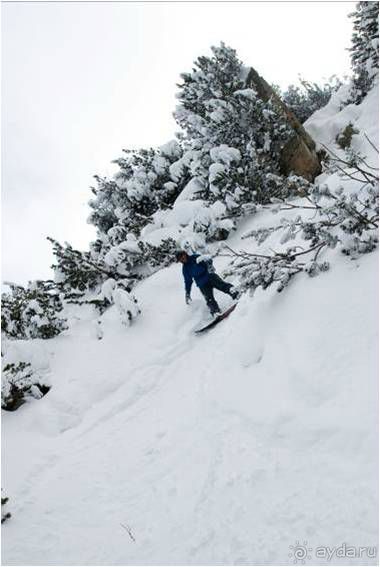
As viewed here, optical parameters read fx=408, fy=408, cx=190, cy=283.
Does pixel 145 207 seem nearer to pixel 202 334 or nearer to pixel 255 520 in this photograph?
pixel 202 334

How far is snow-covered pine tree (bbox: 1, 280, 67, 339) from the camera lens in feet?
32.9

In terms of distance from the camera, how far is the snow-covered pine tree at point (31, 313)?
10039 mm

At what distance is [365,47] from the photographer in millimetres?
15836

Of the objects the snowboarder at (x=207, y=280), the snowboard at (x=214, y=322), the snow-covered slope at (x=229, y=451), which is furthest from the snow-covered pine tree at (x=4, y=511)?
the snowboarder at (x=207, y=280)

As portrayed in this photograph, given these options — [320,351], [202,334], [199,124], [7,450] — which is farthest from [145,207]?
[320,351]

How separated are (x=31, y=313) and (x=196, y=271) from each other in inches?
181

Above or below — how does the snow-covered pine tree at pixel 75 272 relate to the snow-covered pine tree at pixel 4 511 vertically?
above

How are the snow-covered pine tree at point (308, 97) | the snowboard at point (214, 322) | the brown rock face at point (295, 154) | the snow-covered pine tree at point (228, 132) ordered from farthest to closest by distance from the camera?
the snow-covered pine tree at point (308, 97), the brown rock face at point (295, 154), the snow-covered pine tree at point (228, 132), the snowboard at point (214, 322)

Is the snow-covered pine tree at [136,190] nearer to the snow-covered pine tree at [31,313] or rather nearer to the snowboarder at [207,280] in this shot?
the snow-covered pine tree at [31,313]

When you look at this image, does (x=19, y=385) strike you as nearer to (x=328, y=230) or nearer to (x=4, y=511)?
(x=4, y=511)

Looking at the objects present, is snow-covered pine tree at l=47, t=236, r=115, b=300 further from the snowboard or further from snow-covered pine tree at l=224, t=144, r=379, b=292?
snow-covered pine tree at l=224, t=144, r=379, b=292

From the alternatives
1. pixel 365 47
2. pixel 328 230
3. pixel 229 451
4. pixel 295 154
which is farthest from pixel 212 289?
pixel 365 47

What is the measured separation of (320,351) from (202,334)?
3908mm

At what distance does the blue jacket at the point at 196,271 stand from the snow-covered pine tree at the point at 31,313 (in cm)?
379
